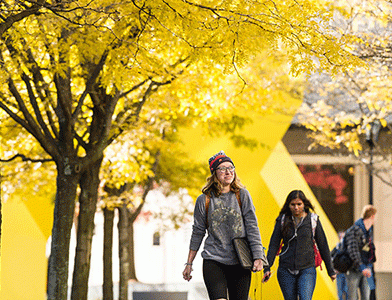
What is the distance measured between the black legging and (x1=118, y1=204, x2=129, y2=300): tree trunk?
886 centimetres

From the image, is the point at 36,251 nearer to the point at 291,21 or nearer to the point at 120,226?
the point at 120,226

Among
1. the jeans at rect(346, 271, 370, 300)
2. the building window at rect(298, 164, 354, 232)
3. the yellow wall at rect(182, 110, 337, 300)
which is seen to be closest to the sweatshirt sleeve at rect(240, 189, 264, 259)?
the jeans at rect(346, 271, 370, 300)

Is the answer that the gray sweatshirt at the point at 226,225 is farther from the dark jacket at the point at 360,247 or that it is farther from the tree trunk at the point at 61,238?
Result: the dark jacket at the point at 360,247

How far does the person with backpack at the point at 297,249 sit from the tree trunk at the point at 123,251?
7393 mm

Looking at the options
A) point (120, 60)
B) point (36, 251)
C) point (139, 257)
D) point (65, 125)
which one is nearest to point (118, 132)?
point (65, 125)

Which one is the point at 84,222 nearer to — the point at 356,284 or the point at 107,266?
the point at 107,266

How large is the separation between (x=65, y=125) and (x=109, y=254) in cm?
550

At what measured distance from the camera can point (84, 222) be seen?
10.5 meters

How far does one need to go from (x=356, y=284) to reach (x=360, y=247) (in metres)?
0.61

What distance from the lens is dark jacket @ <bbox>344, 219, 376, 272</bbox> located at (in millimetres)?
9836

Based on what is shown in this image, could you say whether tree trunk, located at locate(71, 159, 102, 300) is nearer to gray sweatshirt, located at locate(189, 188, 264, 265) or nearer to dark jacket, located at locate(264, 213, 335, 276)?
dark jacket, located at locate(264, 213, 335, 276)

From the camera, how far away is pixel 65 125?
30.1 ft

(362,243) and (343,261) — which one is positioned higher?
(362,243)

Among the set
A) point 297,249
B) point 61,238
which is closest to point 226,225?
point 297,249
